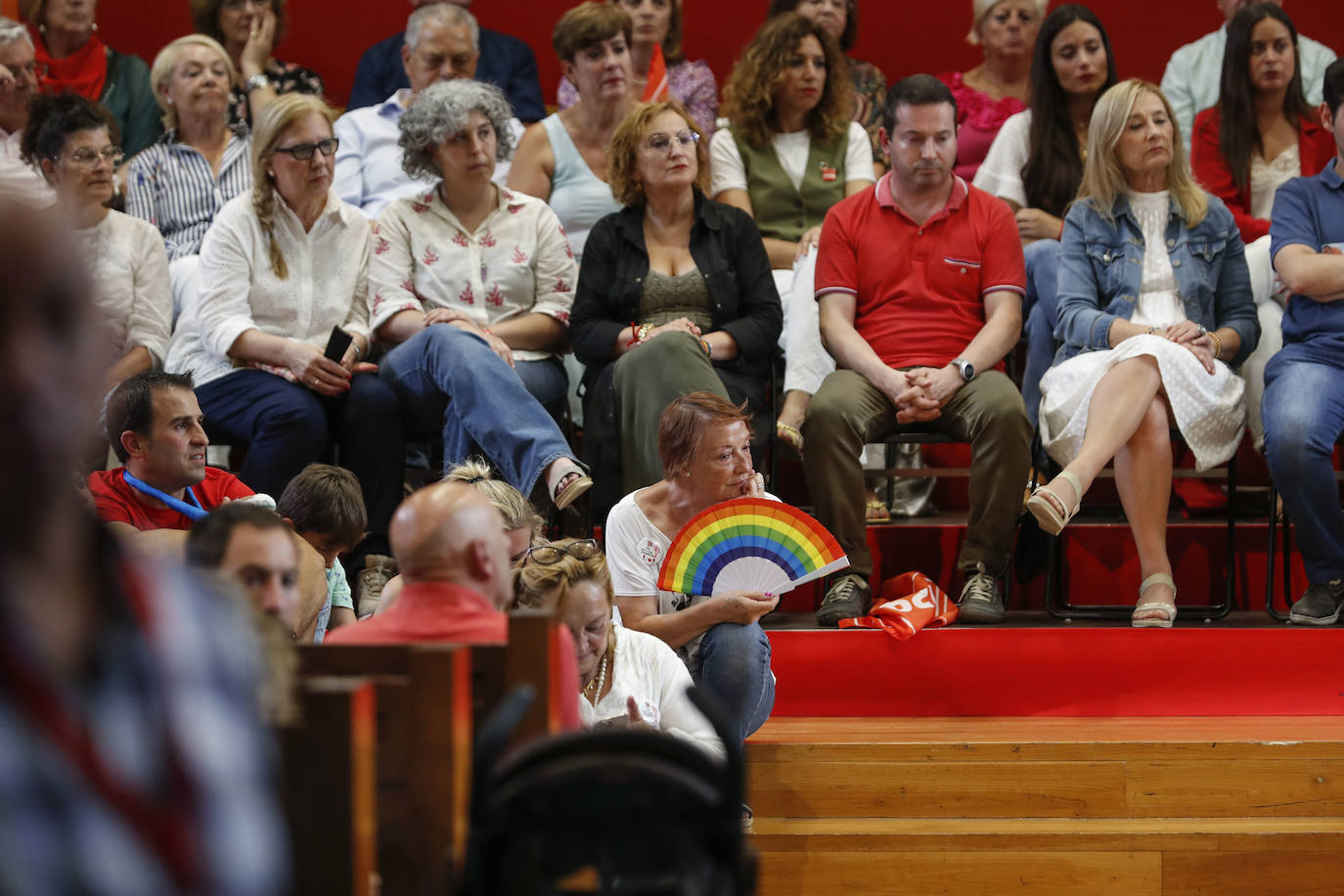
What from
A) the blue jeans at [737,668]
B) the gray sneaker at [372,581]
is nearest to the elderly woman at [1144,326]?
the blue jeans at [737,668]

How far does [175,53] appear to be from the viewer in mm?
4684

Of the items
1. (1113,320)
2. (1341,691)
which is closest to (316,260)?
(1113,320)

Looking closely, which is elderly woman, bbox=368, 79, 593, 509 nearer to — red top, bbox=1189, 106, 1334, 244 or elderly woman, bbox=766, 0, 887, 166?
elderly woman, bbox=766, 0, 887, 166

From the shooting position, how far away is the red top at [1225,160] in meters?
4.48

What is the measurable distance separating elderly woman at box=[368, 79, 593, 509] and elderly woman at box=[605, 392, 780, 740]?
2.67 feet

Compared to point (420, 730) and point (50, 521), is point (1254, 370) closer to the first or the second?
point (420, 730)

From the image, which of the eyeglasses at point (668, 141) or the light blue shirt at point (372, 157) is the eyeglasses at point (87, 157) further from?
the eyeglasses at point (668, 141)

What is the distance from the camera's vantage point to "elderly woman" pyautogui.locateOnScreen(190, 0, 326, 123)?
505 cm

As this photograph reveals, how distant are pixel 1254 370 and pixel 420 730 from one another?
127 inches

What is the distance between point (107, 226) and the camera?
13.7 ft

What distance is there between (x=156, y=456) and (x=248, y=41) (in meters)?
2.47

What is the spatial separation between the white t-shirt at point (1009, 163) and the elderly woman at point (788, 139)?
367 mm

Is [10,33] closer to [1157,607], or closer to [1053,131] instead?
[1053,131]

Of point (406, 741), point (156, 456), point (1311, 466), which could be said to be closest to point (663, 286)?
point (156, 456)
